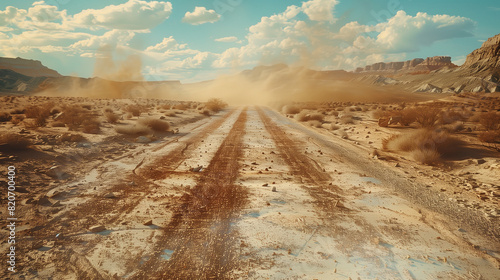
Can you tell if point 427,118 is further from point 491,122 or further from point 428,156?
point 428,156

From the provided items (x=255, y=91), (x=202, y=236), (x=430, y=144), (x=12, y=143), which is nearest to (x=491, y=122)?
(x=430, y=144)

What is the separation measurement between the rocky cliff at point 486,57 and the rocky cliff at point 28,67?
181290 mm

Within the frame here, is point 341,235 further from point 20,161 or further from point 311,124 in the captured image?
point 311,124

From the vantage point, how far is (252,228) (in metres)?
3.87

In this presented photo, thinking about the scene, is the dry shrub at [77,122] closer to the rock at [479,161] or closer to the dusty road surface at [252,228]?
the dusty road surface at [252,228]

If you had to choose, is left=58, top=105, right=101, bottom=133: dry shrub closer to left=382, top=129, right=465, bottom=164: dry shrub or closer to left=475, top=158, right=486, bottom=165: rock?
left=382, top=129, right=465, bottom=164: dry shrub

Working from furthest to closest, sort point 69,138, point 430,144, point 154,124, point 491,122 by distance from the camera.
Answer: point 154,124 → point 491,122 → point 69,138 → point 430,144

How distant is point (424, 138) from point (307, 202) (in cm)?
618

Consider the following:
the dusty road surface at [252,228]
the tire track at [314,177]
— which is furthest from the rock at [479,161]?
the tire track at [314,177]

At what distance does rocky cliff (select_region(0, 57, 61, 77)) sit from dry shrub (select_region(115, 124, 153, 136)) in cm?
14922

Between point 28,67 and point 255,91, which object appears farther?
point 28,67

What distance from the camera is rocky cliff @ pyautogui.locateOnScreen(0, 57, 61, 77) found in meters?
119

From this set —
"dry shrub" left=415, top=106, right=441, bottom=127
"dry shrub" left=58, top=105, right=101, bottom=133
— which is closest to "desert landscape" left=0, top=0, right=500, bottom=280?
"dry shrub" left=58, top=105, right=101, bottom=133

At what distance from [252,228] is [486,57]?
114 m
